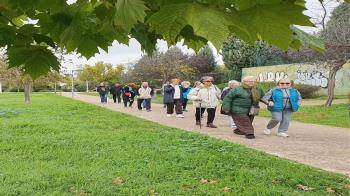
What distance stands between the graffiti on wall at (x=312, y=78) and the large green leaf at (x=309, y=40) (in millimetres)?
34228

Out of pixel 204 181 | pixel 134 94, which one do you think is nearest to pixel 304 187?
pixel 204 181

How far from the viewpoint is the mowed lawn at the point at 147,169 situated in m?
5.99

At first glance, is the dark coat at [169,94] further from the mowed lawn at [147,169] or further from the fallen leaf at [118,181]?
the fallen leaf at [118,181]

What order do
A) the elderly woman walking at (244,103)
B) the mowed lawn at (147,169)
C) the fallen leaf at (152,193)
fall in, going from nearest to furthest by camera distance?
the fallen leaf at (152,193) < the mowed lawn at (147,169) < the elderly woman walking at (244,103)

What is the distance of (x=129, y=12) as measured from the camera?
1356 millimetres

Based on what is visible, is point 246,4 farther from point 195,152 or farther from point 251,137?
point 251,137

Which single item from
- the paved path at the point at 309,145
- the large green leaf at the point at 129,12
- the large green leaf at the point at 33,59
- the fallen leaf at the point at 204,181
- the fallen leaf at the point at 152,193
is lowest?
the fallen leaf at the point at 152,193

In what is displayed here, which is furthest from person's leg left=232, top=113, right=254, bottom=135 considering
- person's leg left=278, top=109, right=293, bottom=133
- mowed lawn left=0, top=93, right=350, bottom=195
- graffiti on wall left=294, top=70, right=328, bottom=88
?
graffiti on wall left=294, top=70, right=328, bottom=88

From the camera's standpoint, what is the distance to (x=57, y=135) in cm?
1077

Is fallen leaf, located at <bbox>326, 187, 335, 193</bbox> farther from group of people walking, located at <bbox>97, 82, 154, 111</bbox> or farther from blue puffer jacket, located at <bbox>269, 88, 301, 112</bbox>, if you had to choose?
group of people walking, located at <bbox>97, 82, 154, 111</bbox>

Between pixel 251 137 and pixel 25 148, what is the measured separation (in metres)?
5.31

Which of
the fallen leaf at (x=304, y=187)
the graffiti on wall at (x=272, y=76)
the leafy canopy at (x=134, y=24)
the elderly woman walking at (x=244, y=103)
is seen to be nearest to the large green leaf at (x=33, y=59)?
the leafy canopy at (x=134, y=24)

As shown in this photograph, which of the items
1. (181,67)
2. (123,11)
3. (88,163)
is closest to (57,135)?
(88,163)

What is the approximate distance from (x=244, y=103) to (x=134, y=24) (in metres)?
10.3
